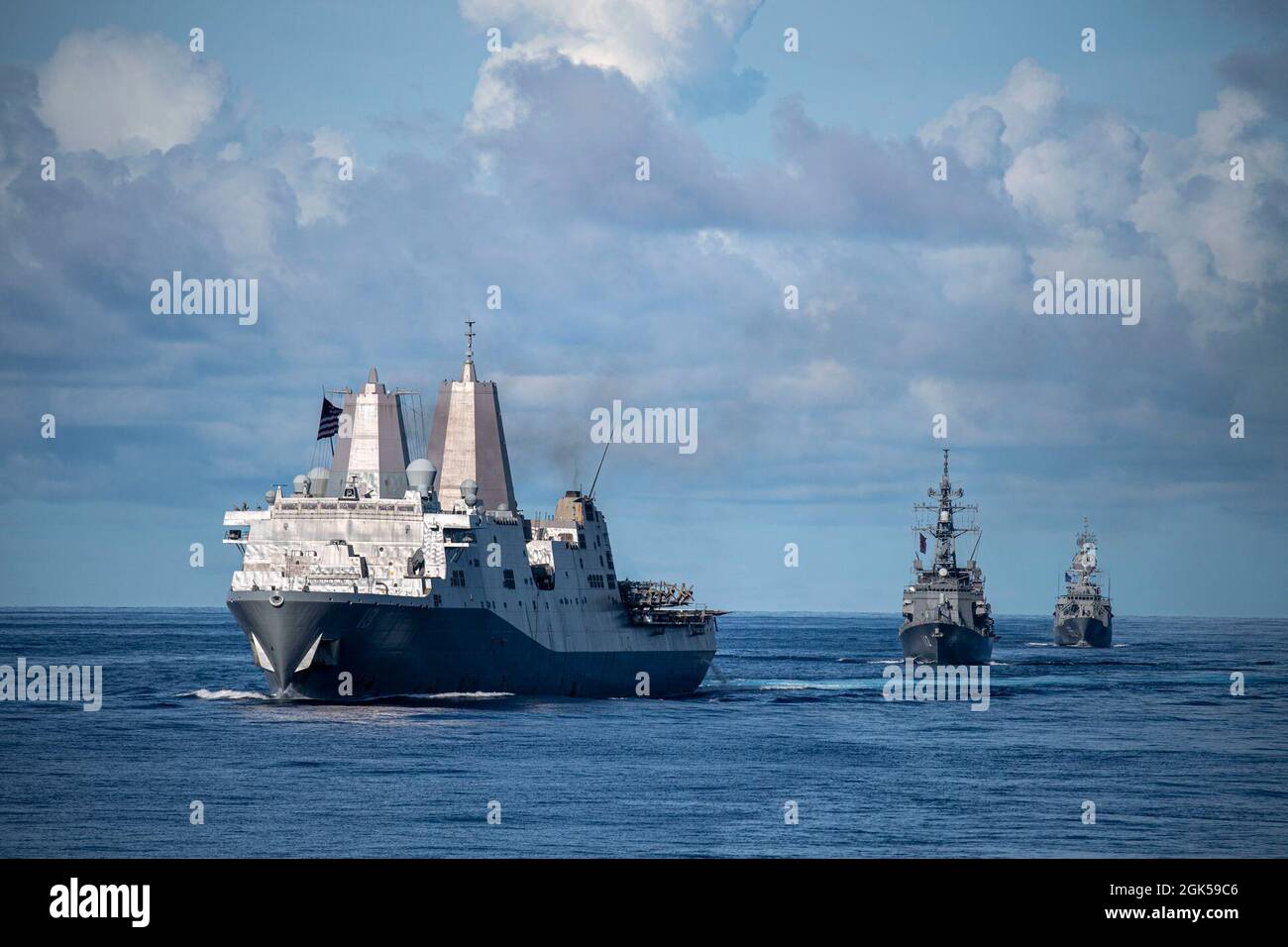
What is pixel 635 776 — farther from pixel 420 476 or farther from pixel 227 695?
pixel 227 695

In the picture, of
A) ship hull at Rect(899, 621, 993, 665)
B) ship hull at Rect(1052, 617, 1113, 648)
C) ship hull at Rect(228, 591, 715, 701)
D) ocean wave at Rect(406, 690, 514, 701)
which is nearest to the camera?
ship hull at Rect(228, 591, 715, 701)

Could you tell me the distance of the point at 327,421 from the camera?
6103 centimetres

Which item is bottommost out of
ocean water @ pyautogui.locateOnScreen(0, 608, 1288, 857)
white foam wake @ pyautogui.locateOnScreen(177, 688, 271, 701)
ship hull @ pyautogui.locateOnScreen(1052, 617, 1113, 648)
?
ocean water @ pyautogui.locateOnScreen(0, 608, 1288, 857)

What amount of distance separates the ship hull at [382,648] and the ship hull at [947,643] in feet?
146

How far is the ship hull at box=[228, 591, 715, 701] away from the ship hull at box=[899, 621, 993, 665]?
146ft

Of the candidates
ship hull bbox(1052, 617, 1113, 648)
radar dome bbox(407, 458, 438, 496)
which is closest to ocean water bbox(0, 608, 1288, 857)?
Result: radar dome bbox(407, 458, 438, 496)

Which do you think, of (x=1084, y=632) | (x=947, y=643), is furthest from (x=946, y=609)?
(x=1084, y=632)

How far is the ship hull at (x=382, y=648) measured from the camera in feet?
190

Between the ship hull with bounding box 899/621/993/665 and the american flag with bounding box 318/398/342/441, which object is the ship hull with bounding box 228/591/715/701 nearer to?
the american flag with bounding box 318/398/342/441

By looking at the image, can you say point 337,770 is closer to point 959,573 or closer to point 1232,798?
point 1232,798

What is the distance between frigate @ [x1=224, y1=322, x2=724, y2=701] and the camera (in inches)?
2314

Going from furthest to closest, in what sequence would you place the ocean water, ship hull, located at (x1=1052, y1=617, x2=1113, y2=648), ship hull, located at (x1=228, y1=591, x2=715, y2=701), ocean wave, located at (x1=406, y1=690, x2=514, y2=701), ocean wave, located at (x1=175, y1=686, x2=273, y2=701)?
ship hull, located at (x1=1052, y1=617, x2=1113, y2=648) → ocean wave, located at (x1=175, y1=686, x2=273, y2=701) → ocean wave, located at (x1=406, y1=690, x2=514, y2=701) → ship hull, located at (x1=228, y1=591, x2=715, y2=701) → the ocean water

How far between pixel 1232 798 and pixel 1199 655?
317ft
